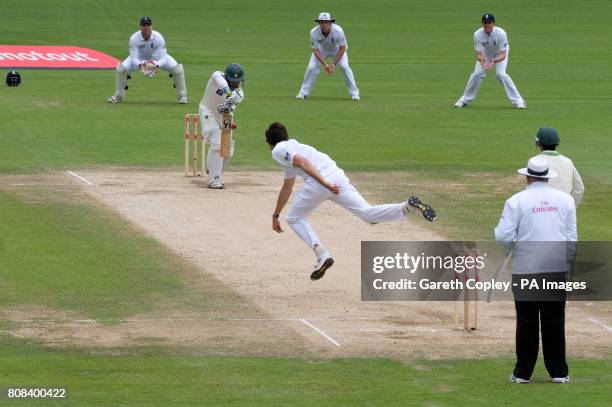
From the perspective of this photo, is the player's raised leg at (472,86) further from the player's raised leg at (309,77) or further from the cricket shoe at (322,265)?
the cricket shoe at (322,265)

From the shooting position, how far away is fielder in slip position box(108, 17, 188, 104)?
3275cm

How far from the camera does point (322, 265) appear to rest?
52.7 ft

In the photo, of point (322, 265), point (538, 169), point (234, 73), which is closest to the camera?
point (538, 169)

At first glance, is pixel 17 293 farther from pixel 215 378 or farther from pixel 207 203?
pixel 207 203

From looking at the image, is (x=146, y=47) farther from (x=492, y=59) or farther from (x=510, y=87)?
(x=510, y=87)

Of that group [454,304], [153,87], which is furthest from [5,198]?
[153,87]

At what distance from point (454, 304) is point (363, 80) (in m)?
23.8

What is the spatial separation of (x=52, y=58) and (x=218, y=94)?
67.8 feet

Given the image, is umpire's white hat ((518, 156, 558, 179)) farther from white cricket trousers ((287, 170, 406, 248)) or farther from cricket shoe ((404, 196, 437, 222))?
white cricket trousers ((287, 170, 406, 248))

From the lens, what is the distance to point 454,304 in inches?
607

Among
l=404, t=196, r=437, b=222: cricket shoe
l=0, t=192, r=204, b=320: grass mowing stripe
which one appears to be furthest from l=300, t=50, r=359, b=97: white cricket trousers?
l=404, t=196, r=437, b=222: cricket shoe

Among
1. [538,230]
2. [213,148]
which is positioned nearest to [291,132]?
[213,148]

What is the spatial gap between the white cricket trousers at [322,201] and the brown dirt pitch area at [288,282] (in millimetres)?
768

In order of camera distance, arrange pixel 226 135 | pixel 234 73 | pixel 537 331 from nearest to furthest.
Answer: pixel 537 331 → pixel 234 73 → pixel 226 135
